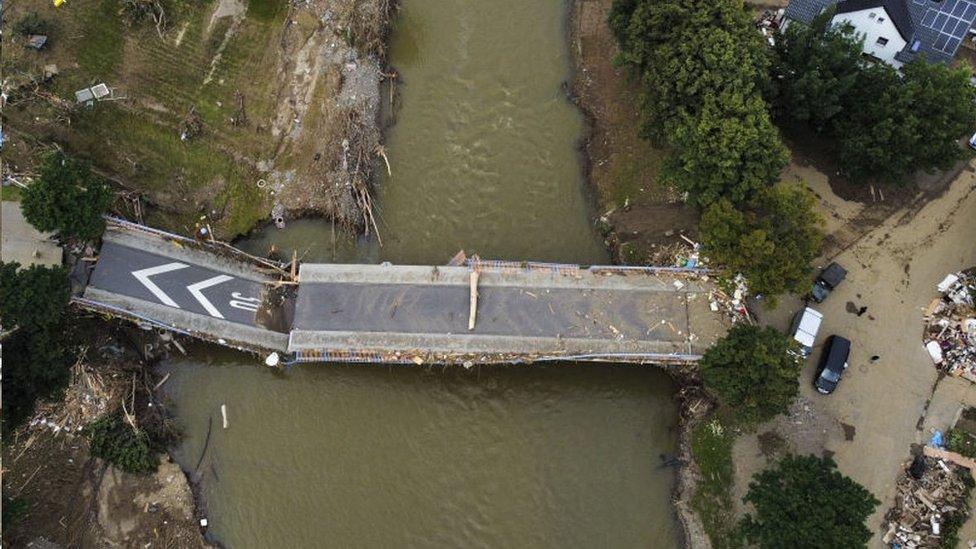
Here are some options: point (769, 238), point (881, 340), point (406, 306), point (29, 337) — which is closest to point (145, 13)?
point (29, 337)

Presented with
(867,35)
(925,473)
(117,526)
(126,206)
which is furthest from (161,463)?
(867,35)

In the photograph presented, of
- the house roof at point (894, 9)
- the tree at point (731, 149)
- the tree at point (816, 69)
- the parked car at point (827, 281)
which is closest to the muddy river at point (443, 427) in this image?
the tree at point (731, 149)

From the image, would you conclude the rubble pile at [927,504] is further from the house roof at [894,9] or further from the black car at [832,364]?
the house roof at [894,9]

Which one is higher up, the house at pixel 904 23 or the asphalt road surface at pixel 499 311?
the house at pixel 904 23

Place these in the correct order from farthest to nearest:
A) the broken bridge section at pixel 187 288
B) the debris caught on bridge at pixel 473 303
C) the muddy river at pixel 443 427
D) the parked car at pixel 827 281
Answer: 1. the parked car at pixel 827 281
2. the broken bridge section at pixel 187 288
3. the debris caught on bridge at pixel 473 303
4. the muddy river at pixel 443 427

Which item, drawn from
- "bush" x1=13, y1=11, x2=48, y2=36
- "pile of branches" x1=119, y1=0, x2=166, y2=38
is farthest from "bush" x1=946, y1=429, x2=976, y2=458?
"bush" x1=13, y1=11, x2=48, y2=36

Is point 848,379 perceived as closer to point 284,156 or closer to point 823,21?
point 823,21

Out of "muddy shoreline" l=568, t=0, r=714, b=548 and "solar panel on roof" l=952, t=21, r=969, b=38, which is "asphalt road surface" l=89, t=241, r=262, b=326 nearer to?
"muddy shoreline" l=568, t=0, r=714, b=548
